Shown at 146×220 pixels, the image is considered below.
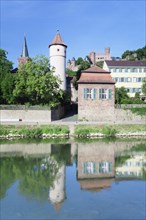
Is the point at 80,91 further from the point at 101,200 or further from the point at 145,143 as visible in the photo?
the point at 101,200

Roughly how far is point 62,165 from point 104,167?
10.6ft

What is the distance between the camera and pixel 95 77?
40531 mm

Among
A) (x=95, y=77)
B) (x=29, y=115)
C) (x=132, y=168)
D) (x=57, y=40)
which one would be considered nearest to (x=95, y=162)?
(x=132, y=168)

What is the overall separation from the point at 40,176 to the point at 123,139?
50.1 feet

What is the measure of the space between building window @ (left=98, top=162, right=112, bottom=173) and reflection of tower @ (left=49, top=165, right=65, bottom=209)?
2819mm

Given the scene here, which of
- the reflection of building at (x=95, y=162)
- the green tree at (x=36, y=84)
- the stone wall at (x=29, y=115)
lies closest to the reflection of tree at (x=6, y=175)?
the reflection of building at (x=95, y=162)

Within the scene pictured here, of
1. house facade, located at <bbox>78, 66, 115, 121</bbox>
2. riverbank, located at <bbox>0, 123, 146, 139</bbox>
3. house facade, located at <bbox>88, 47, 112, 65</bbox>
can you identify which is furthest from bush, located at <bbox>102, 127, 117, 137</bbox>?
house facade, located at <bbox>88, 47, 112, 65</bbox>

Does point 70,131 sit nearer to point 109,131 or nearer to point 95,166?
point 109,131

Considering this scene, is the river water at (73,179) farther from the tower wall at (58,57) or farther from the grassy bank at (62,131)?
the tower wall at (58,57)

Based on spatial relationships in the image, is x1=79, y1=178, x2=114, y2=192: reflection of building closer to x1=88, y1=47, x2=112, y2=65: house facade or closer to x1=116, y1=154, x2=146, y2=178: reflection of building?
x1=116, y1=154, x2=146, y2=178: reflection of building

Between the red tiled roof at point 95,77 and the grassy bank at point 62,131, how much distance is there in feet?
26.8

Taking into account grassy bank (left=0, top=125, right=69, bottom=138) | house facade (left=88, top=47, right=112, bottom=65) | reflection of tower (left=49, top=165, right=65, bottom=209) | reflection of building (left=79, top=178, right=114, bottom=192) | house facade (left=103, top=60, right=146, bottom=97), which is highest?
house facade (left=88, top=47, right=112, bottom=65)

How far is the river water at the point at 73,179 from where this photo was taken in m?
12.6

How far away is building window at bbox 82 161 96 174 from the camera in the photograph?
20142mm
